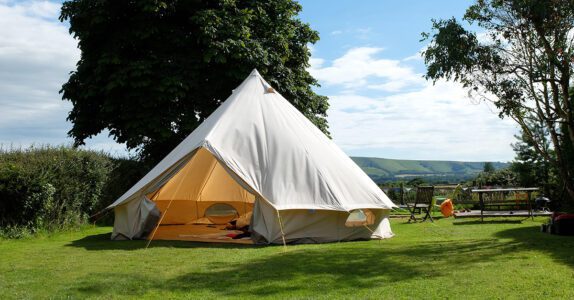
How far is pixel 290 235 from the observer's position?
9.41 m

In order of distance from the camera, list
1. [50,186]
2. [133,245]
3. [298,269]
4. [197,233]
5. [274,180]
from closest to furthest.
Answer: [298,269]
[133,245]
[274,180]
[50,186]
[197,233]

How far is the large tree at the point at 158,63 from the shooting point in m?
14.5

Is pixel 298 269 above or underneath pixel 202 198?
underneath

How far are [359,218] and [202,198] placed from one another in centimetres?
507

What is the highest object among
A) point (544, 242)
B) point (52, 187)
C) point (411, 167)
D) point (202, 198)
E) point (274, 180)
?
point (411, 167)

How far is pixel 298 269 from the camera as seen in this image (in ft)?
21.9

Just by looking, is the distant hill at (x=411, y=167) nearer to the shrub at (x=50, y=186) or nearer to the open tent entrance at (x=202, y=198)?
the open tent entrance at (x=202, y=198)

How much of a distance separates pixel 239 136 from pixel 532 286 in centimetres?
600

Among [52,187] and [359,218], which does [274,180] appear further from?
[52,187]

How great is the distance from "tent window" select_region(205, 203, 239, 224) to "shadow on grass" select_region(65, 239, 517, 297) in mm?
5206

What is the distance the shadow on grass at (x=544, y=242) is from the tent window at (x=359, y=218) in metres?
2.34

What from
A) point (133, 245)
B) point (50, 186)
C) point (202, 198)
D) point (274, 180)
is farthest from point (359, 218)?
point (50, 186)

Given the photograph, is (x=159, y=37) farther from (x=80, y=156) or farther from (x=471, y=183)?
(x=471, y=183)

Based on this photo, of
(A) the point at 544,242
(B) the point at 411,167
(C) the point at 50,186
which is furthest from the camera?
(B) the point at 411,167
